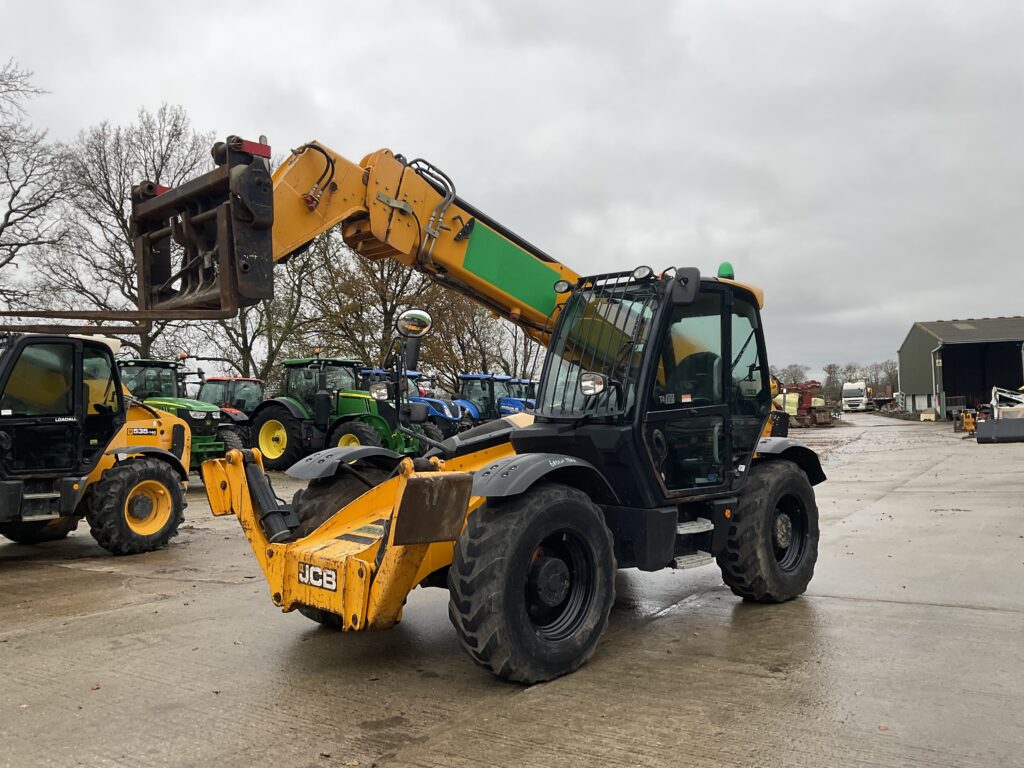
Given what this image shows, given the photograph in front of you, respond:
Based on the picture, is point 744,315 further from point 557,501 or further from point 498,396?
point 498,396

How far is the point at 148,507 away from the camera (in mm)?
8844

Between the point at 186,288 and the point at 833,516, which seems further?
the point at 833,516

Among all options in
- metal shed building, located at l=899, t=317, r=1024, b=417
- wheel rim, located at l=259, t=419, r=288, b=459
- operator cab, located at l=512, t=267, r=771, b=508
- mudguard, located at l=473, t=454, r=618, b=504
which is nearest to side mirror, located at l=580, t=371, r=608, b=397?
operator cab, located at l=512, t=267, r=771, b=508

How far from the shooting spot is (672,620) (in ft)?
18.2

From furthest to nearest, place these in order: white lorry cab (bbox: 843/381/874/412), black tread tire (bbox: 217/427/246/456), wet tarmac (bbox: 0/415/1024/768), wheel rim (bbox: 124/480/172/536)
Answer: white lorry cab (bbox: 843/381/874/412)
black tread tire (bbox: 217/427/246/456)
wheel rim (bbox: 124/480/172/536)
wet tarmac (bbox: 0/415/1024/768)

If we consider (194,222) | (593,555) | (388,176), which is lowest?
(593,555)

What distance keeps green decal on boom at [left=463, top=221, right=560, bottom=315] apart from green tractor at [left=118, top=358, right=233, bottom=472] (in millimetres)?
9734

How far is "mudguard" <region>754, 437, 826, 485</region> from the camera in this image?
6219mm

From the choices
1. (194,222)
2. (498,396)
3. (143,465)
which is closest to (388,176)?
(194,222)

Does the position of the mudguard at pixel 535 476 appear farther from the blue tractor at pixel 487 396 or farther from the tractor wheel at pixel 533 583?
the blue tractor at pixel 487 396

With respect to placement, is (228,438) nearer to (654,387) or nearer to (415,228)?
(415,228)

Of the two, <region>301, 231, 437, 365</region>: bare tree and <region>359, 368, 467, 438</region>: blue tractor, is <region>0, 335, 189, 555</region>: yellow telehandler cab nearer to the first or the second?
<region>359, 368, 467, 438</region>: blue tractor

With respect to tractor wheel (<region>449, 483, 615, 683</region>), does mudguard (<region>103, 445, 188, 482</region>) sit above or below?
above

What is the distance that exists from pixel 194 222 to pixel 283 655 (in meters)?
2.63
